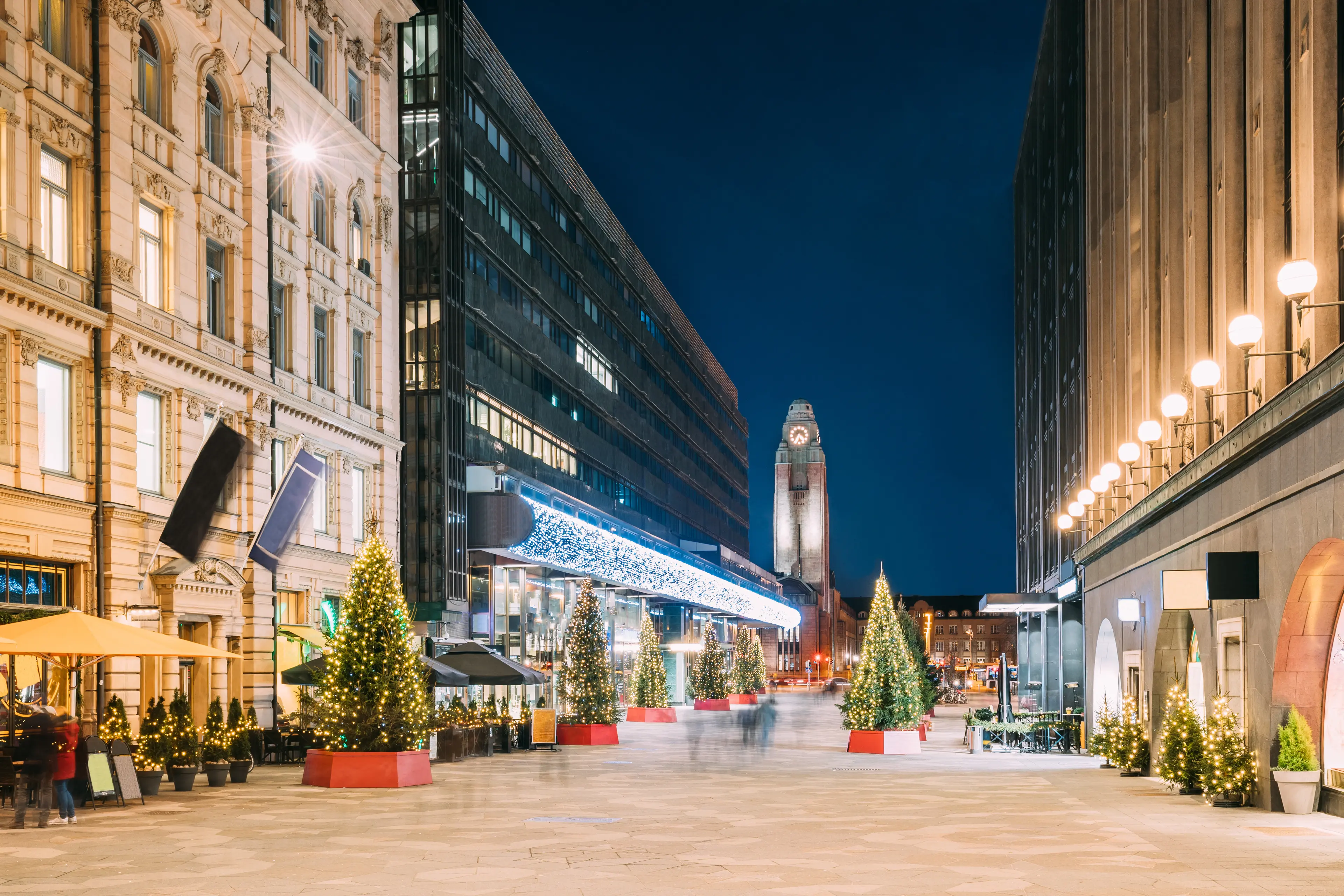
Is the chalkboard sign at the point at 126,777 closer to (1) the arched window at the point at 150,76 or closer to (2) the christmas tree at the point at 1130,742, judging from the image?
(1) the arched window at the point at 150,76

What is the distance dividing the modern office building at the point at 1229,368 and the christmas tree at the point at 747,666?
155 ft

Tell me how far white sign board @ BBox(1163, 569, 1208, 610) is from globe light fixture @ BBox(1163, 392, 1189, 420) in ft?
8.44

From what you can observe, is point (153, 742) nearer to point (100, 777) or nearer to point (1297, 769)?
point (100, 777)

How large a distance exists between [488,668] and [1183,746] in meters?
19.3

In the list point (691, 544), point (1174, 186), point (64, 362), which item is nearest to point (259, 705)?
point (64, 362)

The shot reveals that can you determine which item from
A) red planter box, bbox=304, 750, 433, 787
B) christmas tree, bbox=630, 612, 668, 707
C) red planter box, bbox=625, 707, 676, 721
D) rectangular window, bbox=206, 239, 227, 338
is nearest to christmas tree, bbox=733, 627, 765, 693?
christmas tree, bbox=630, 612, 668, 707

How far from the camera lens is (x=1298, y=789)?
19266mm

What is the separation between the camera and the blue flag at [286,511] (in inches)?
1383

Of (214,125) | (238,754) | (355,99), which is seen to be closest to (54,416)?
(238,754)

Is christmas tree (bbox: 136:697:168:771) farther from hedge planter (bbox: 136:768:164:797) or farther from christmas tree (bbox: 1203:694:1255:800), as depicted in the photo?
christmas tree (bbox: 1203:694:1255:800)

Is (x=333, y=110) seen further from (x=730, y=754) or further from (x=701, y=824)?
(x=701, y=824)

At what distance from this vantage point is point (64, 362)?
90.5ft

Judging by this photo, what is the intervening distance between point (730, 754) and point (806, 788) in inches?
445

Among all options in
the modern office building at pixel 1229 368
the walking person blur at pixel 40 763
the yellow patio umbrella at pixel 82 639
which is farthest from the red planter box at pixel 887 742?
the walking person blur at pixel 40 763
